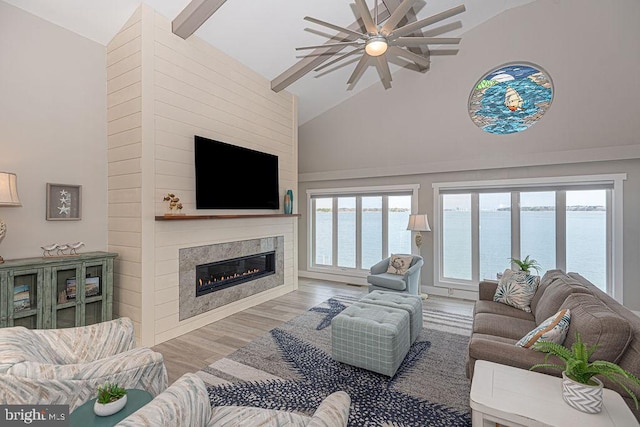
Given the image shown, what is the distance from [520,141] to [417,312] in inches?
131

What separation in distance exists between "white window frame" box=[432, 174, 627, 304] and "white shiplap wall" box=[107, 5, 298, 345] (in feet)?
12.2

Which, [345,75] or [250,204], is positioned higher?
[345,75]

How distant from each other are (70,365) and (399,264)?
428 cm

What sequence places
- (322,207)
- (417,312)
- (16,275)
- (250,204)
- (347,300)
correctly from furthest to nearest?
(322,207) < (347,300) < (250,204) < (417,312) < (16,275)

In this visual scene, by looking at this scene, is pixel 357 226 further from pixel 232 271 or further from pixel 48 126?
pixel 48 126

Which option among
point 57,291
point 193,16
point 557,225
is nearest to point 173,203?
point 57,291

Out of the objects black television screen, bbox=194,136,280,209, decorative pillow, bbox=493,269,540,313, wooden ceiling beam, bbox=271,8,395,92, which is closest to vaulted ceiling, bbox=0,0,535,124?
wooden ceiling beam, bbox=271,8,395,92

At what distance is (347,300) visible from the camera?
4.86m

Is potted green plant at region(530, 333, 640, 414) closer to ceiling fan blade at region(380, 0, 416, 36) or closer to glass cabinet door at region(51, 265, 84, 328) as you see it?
ceiling fan blade at region(380, 0, 416, 36)

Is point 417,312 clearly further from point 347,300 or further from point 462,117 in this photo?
point 462,117

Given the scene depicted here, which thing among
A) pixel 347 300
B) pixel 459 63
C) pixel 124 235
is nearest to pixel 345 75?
pixel 459 63

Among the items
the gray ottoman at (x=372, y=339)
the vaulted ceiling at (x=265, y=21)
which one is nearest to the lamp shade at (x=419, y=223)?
the gray ottoman at (x=372, y=339)

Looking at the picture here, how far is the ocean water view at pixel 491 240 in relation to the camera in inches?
167

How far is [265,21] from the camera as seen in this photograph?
3805 millimetres
